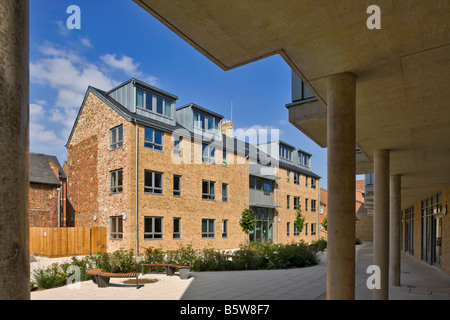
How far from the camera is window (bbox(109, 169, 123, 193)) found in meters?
23.2

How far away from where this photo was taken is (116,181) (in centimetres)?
2334

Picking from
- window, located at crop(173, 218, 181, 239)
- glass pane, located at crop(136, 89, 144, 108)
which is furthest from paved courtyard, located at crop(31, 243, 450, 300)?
glass pane, located at crop(136, 89, 144, 108)

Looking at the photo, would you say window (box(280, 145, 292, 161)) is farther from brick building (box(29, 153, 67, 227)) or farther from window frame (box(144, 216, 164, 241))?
brick building (box(29, 153, 67, 227))

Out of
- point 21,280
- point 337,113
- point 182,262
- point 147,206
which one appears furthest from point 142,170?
point 21,280

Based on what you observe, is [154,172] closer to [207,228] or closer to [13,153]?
[207,228]

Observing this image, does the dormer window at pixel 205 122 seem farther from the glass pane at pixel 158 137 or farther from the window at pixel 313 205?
the window at pixel 313 205

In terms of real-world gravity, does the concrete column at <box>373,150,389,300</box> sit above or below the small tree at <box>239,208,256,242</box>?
above

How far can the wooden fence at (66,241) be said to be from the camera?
21672 mm

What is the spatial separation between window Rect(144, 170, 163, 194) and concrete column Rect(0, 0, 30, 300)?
2139 centimetres

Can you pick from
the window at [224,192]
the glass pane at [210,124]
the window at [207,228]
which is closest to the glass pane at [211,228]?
the window at [207,228]
